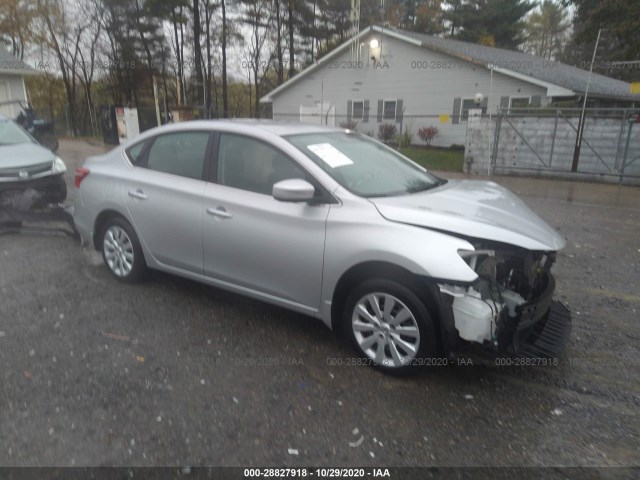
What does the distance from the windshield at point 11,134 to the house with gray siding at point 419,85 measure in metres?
13.5

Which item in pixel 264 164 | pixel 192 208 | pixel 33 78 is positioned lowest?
pixel 192 208

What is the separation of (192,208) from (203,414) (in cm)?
181

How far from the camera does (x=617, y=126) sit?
12141 mm

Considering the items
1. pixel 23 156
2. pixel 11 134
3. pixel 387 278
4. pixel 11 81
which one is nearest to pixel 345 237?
pixel 387 278

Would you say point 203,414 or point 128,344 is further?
point 128,344

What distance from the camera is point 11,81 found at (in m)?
22.8

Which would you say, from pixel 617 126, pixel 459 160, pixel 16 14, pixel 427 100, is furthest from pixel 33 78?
pixel 617 126

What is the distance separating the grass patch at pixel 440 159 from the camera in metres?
15.5

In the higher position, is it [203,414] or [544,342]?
[544,342]

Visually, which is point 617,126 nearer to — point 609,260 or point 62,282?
point 609,260

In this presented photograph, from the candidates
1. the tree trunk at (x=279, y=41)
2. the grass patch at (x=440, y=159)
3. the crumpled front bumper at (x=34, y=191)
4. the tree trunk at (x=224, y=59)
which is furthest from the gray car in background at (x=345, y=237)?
the tree trunk at (x=279, y=41)

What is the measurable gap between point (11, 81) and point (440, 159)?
20240 mm

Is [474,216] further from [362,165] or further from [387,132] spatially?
[387,132]

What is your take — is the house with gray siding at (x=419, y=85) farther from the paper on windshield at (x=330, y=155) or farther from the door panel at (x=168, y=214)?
the paper on windshield at (x=330, y=155)
